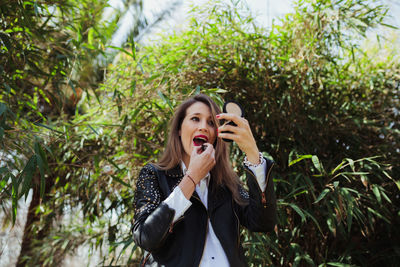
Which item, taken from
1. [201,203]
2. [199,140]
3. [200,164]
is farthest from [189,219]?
[199,140]

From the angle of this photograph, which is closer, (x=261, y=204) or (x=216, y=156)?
(x=261, y=204)

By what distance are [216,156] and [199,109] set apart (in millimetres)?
186

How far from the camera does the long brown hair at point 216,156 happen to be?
1.19 metres

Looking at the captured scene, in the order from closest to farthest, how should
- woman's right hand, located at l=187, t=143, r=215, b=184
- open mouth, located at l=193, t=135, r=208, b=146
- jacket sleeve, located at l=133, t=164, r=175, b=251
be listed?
jacket sleeve, located at l=133, t=164, r=175, b=251 → woman's right hand, located at l=187, t=143, r=215, b=184 → open mouth, located at l=193, t=135, r=208, b=146

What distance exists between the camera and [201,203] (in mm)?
1071

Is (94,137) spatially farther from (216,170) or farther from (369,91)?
(369,91)

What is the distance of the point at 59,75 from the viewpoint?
2.11m

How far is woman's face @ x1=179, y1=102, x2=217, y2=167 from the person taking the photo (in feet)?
3.92

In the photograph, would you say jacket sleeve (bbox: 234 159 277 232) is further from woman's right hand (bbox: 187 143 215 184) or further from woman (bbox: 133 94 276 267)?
woman's right hand (bbox: 187 143 215 184)

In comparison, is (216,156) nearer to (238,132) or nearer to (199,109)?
(199,109)

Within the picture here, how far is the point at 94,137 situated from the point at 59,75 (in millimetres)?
437

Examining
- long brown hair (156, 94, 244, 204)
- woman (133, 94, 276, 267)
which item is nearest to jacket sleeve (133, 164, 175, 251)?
woman (133, 94, 276, 267)

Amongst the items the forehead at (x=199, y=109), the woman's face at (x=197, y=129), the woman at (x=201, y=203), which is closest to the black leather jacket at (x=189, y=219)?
the woman at (x=201, y=203)

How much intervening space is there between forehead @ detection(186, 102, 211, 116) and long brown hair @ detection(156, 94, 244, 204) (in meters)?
0.01
